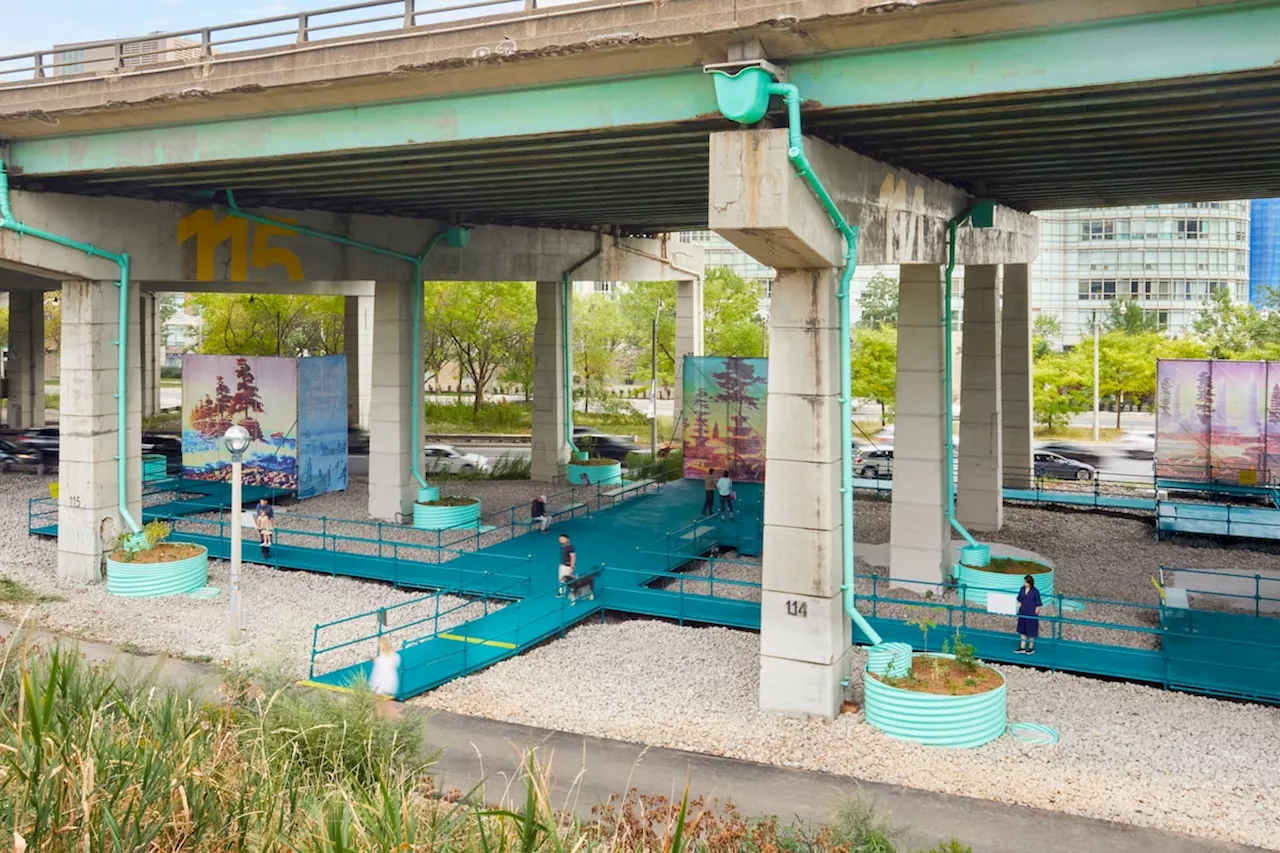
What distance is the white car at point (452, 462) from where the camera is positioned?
4412 cm

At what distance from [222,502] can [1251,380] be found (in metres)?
29.8

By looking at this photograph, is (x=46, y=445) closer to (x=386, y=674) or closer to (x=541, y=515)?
(x=541, y=515)

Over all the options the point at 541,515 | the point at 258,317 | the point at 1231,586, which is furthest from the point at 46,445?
the point at 1231,586

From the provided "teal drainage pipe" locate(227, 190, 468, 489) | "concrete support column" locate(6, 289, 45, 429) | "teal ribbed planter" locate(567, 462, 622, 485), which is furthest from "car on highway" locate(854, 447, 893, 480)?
"concrete support column" locate(6, 289, 45, 429)

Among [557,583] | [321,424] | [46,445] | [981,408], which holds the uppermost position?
[981,408]

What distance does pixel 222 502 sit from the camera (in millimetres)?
33906

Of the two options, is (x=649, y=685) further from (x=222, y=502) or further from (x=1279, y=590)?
(x=222, y=502)

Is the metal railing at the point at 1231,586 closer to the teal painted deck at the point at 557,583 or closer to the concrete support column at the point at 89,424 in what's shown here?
the teal painted deck at the point at 557,583

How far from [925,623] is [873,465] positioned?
27.0 metres

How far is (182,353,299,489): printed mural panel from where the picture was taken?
34.3 metres

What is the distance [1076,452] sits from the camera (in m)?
55.2

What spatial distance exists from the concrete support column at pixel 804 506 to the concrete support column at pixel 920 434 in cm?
645

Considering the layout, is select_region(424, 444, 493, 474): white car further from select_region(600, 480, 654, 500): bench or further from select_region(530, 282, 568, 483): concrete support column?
select_region(600, 480, 654, 500): bench

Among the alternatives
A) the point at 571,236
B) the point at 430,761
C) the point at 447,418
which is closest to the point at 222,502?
the point at 571,236
